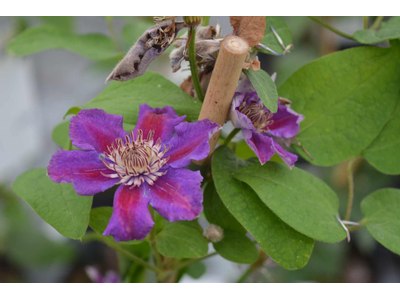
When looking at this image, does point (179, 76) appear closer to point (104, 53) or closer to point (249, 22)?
point (104, 53)

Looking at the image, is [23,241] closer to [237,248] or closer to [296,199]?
[237,248]

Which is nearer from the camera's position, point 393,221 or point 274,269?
point 393,221

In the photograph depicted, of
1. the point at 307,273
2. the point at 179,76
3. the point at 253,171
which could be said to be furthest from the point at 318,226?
the point at 179,76

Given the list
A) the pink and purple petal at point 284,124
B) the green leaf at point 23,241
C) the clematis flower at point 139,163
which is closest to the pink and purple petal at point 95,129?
the clematis flower at point 139,163

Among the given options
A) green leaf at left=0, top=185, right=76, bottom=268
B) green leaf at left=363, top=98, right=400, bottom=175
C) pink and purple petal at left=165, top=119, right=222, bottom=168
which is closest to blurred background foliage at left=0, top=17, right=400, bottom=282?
green leaf at left=0, top=185, right=76, bottom=268

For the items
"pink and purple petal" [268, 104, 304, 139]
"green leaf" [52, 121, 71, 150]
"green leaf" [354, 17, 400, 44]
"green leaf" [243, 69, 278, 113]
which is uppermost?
"green leaf" [354, 17, 400, 44]

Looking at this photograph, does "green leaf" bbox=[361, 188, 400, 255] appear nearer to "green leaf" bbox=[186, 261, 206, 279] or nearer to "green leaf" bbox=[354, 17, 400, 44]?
"green leaf" bbox=[354, 17, 400, 44]

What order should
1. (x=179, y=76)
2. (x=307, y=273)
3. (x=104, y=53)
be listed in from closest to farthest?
(x=104, y=53) < (x=307, y=273) < (x=179, y=76)

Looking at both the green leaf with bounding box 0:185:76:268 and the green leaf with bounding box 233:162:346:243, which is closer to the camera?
the green leaf with bounding box 233:162:346:243
